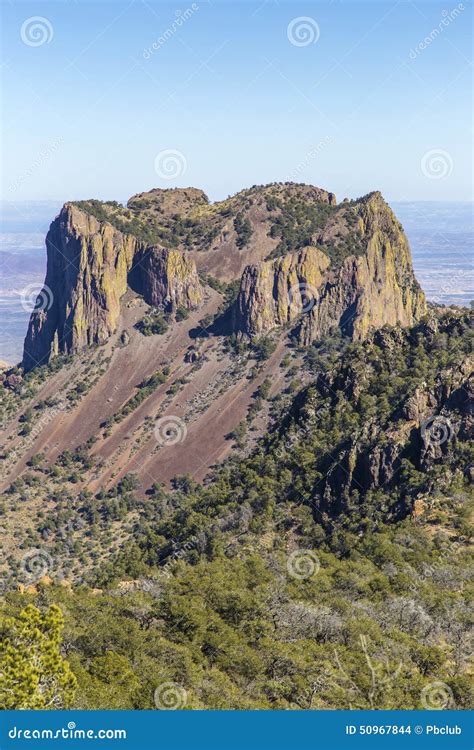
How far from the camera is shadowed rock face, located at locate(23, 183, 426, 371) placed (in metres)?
143

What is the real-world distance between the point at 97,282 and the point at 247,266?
27.8 m

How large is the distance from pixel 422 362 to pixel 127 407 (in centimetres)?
6248

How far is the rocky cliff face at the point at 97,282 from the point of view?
150625mm

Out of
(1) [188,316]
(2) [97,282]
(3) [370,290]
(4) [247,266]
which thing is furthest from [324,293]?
(2) [97,282]

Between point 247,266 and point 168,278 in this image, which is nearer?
point 247,266

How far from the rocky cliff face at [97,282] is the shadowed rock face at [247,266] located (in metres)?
0.19

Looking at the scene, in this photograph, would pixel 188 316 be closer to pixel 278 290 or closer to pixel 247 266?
pixel 247 266

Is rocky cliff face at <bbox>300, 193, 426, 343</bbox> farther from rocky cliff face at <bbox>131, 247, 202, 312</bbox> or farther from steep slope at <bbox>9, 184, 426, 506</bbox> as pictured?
rocky cliff face at <bbox>131, 247, 202, 312</bbox>

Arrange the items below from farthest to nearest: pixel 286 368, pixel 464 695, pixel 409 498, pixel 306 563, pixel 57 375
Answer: pixel 57 375
pixel 286 368
pixel 409 498
pixel 306 563
pixel 464 695

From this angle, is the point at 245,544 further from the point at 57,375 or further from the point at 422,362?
the point at 57,375

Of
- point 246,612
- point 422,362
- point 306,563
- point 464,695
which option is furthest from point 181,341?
point 464,695

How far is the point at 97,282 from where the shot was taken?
495ft

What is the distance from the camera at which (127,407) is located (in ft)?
442

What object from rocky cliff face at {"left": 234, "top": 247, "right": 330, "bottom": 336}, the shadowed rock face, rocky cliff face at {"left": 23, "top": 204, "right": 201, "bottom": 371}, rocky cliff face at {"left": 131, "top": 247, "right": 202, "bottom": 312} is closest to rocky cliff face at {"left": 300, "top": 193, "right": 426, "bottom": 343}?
the shadowed rock face
